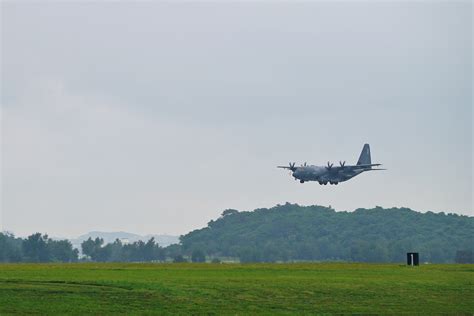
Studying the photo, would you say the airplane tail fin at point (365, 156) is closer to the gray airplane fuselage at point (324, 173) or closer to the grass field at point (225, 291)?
the gray airplane fuselage at point (324, 173)

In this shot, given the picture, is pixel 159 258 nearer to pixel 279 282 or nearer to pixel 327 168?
pixel 327 168

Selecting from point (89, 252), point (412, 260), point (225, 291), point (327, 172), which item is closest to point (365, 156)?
point (327, 172)

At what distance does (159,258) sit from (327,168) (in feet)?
140

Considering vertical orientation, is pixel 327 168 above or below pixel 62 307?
above

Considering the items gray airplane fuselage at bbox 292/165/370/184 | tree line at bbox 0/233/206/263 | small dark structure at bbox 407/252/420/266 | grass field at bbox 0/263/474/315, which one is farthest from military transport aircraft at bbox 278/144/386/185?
grass field at bbox 0/263/474/315

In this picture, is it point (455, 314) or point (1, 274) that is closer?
point (455, 314)

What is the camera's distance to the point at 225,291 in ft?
221

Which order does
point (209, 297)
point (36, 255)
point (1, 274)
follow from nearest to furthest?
point (209, 297) → point (1, 274) → point (36, 255)

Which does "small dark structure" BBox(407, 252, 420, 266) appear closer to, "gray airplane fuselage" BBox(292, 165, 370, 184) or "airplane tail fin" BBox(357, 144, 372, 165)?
"gray airplane fuselage" BBox(292, 165, 370, 184)

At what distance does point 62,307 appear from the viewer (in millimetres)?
60688

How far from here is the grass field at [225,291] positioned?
6231 cm

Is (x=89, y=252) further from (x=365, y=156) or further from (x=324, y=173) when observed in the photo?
(x=324, y=173)

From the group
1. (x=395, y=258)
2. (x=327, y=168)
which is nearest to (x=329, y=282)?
(x=327, y=168)

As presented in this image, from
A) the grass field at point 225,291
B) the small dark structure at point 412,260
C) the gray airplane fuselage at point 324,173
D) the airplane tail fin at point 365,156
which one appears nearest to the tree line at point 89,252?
the gray airplane fuselage at point 324,173
